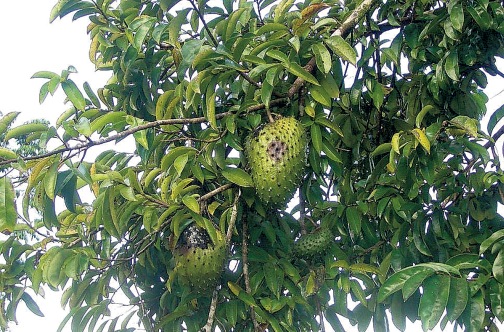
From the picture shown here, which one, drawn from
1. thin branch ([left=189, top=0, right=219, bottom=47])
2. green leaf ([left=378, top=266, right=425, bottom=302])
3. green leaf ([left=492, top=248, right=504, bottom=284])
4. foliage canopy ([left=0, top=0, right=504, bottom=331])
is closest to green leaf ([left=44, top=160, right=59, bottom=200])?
foliage canopy ([left=0, top=0, right=504, bottom=331])

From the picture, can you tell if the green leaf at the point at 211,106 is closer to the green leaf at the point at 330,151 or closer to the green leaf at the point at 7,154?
the green leaf at the point at 330,151

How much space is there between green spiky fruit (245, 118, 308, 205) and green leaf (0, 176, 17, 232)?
67cm

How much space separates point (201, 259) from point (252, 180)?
0.27 meters

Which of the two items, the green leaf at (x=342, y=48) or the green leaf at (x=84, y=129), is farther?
the green leaf at (x=342, y=48)

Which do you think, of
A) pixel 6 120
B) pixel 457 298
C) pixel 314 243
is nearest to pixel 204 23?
pixel 6 120

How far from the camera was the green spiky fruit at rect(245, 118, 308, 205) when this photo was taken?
1793mm

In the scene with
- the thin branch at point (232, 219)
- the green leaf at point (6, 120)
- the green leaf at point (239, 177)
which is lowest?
the thin branch at point (232, 219)

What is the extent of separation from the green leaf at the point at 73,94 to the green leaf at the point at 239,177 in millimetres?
458

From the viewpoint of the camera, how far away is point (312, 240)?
2.10 m

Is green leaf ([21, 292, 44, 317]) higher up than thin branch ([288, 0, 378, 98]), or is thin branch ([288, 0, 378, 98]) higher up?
thin branch ([288, 0, 378, 98])

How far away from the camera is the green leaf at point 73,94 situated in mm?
1626

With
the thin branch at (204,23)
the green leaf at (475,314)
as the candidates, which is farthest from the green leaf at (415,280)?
the thin branch at (204,23)

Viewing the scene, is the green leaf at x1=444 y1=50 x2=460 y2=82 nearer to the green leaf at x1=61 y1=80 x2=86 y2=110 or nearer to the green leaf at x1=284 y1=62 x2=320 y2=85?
the green leaf at x1=284 y1=62 x2=320 y2=85

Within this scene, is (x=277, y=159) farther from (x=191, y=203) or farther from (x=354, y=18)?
(x=354, y=18)
